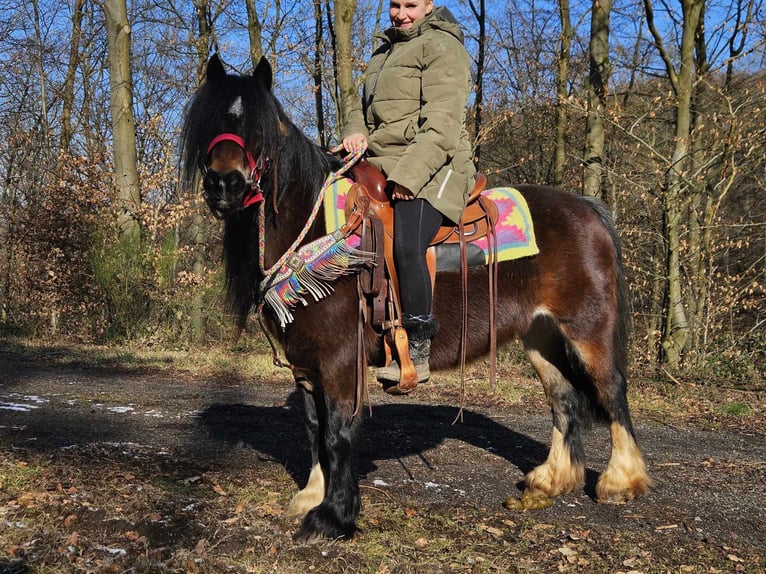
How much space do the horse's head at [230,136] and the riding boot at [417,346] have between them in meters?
1.18

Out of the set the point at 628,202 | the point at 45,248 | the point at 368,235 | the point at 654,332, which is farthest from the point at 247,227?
the point at 45,248

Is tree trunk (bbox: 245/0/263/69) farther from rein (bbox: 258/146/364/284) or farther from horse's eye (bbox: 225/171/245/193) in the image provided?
horse's eye (bbox: 225/171/245/193)

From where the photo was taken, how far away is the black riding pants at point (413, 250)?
12.3ft

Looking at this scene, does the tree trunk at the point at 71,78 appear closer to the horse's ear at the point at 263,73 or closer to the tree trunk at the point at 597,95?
the tree trunk at the point at 597,95

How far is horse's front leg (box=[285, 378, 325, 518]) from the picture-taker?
3809mm

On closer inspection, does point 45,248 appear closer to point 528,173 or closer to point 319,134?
point 319,134

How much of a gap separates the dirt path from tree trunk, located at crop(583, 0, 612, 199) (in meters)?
5.80

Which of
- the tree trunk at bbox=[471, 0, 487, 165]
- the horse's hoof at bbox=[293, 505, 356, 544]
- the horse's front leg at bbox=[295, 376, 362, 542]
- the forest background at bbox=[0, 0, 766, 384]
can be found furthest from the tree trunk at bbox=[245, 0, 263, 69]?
the horse's hoof at bbox=[293, 505, 356, 544]

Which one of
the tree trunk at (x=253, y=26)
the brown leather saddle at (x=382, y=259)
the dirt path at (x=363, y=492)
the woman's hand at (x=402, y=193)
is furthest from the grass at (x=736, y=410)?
the tree trunk at (x=253, y=26)

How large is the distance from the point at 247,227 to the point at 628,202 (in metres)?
9.96

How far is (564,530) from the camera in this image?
380cm

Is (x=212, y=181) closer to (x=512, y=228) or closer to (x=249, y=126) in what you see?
(x=249, y=126)

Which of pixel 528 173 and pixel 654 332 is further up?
pixel 528 173

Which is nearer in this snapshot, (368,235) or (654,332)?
(368,235)
